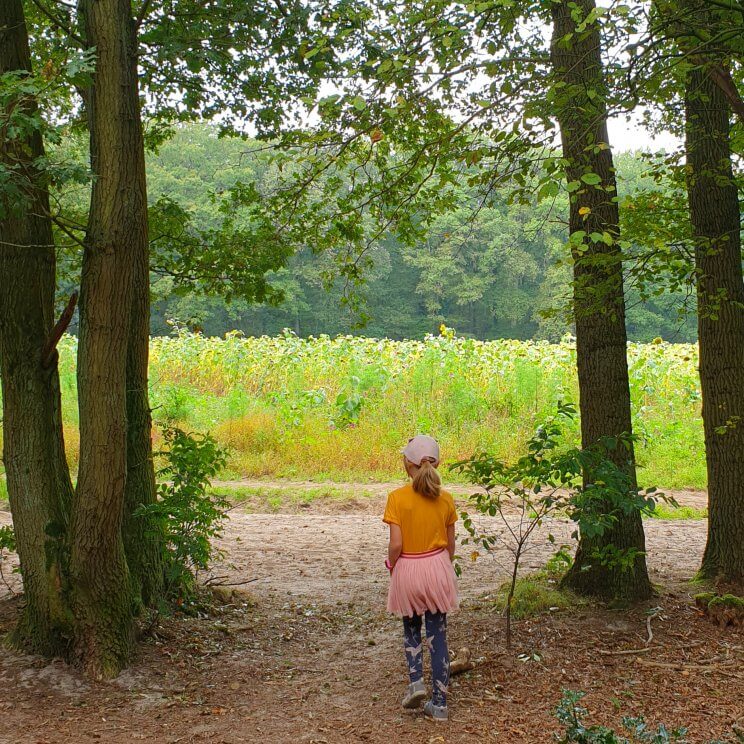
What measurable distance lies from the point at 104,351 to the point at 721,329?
14.5 ft

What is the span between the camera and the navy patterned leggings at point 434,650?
4.26 meters

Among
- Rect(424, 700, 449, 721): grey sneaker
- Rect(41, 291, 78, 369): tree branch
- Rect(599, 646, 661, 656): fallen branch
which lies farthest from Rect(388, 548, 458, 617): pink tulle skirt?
Rect(41, 291, 78, 369): tree branch

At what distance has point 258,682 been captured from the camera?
5.21m

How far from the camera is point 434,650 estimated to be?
4.30 metres

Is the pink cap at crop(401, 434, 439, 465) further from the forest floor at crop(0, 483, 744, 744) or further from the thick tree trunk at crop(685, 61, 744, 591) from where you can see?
the thick tree trunk at crop(685, 61, 744, 591)

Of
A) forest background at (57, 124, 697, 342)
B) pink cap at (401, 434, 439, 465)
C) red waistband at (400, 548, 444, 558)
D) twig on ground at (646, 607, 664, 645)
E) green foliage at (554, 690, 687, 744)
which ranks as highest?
forest background at (57, 124, 697, 342)

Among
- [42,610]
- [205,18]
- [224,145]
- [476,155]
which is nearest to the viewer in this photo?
[476,155]

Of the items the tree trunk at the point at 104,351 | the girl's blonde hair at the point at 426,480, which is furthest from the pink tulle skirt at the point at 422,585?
the tree trunk at the point at 104,351

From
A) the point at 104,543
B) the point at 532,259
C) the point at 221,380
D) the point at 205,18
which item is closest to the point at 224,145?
the point at 532,259

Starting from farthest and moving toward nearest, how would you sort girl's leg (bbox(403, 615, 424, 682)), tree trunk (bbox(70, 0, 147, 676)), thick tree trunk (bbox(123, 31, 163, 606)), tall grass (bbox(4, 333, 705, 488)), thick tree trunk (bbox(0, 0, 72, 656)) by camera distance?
tall grass (bbox(4, 333, 705, 488)) < thick tree trunk (bbox(123, 31, 163, 606)) < thick tree trunk (bbox(0, 0, 72, 656)) < tree trunk (bbox(70, 0, 147, 676)) < girl's leg (bbox(403, 615, 424, 682))

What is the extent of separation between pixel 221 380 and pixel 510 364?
6.21 metres

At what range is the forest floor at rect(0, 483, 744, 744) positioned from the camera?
14.0ft

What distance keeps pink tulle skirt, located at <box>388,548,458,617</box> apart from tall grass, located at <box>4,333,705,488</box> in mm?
7112

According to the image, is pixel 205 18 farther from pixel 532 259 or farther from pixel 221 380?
pixel 532 259
